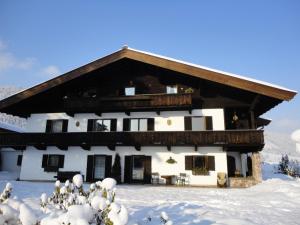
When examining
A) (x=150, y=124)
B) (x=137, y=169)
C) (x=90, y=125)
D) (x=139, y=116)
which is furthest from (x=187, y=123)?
(x=90, y=125)

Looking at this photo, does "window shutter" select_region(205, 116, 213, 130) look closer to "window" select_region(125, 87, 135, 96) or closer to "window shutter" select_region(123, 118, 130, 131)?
"window shutter" select_region(123, 118, 130, 131)

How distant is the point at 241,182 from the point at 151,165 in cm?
603

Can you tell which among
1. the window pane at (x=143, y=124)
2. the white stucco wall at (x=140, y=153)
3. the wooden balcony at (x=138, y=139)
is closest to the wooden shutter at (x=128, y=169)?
the white stucco wall at (x=140, y=153)

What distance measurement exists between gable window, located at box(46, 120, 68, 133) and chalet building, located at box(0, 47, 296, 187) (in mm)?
80

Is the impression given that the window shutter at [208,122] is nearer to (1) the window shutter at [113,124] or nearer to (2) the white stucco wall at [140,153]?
(2) the white stucco wall at [140,153]

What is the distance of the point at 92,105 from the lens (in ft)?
66.6

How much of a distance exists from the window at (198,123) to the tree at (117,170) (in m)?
5.30

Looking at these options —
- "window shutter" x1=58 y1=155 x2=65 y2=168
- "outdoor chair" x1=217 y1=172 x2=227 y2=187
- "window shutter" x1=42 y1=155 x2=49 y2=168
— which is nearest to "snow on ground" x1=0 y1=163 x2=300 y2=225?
"outdoor chair" x1=217 y1=172 x2=227 y2=187

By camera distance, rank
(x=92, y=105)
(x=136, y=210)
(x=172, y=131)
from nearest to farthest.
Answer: (x=136, y=210) < (x=172, y=131) < (x=92, y=105)

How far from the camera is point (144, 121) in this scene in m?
20.3

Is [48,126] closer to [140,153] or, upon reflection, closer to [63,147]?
[63,147]

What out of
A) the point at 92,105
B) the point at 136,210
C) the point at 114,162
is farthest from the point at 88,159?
the point at 136,210

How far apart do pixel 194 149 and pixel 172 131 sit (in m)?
2.06

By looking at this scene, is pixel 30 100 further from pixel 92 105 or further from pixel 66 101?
pixel 92 105
